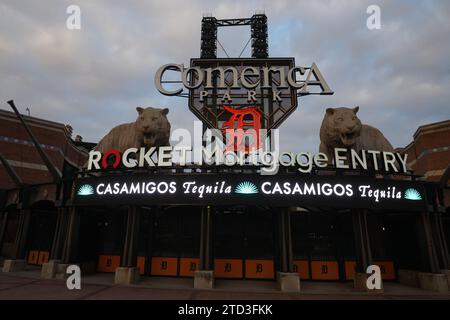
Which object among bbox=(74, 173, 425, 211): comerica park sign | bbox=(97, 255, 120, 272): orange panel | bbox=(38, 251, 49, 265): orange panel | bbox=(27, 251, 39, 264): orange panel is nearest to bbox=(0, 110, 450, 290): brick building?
bbox=(97, 255, 120, 272): orange panel

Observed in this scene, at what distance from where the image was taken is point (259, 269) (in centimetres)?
1808

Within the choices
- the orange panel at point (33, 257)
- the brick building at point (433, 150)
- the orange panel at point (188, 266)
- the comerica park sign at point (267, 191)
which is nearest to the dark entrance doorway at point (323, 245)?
the comerica park sign at point (267, 191)

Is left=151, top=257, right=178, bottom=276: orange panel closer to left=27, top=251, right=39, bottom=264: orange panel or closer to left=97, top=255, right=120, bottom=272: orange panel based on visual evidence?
left=97, top=255, right=120, bottom=272: orange panel

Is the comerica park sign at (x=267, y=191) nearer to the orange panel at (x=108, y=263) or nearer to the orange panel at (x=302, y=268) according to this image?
the orange panel at (x=302, y=268)

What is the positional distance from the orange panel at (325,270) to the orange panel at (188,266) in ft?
25.0

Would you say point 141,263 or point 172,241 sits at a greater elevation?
point 172,241

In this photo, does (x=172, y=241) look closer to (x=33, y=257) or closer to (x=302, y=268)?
(x=302, y=268)

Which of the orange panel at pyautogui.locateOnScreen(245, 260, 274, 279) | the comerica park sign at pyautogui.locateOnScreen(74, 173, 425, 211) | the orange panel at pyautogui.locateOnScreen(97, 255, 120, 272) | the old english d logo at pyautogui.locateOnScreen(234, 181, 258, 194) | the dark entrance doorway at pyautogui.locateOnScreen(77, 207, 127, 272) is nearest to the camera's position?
the comerica park sign at pyautogui.locateOnScreen(74, 173, 425, 211)

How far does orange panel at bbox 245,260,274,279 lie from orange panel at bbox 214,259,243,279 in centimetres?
52

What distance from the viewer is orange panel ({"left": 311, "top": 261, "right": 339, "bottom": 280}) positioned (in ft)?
58.5

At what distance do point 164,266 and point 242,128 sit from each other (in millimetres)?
12631

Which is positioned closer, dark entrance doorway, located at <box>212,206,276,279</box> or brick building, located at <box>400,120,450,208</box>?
dark entrance doorway, located at <box>212,206,276,279</box>

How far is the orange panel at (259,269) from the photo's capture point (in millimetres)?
17938

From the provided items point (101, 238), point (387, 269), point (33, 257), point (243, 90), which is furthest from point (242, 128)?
point (33, 257)
